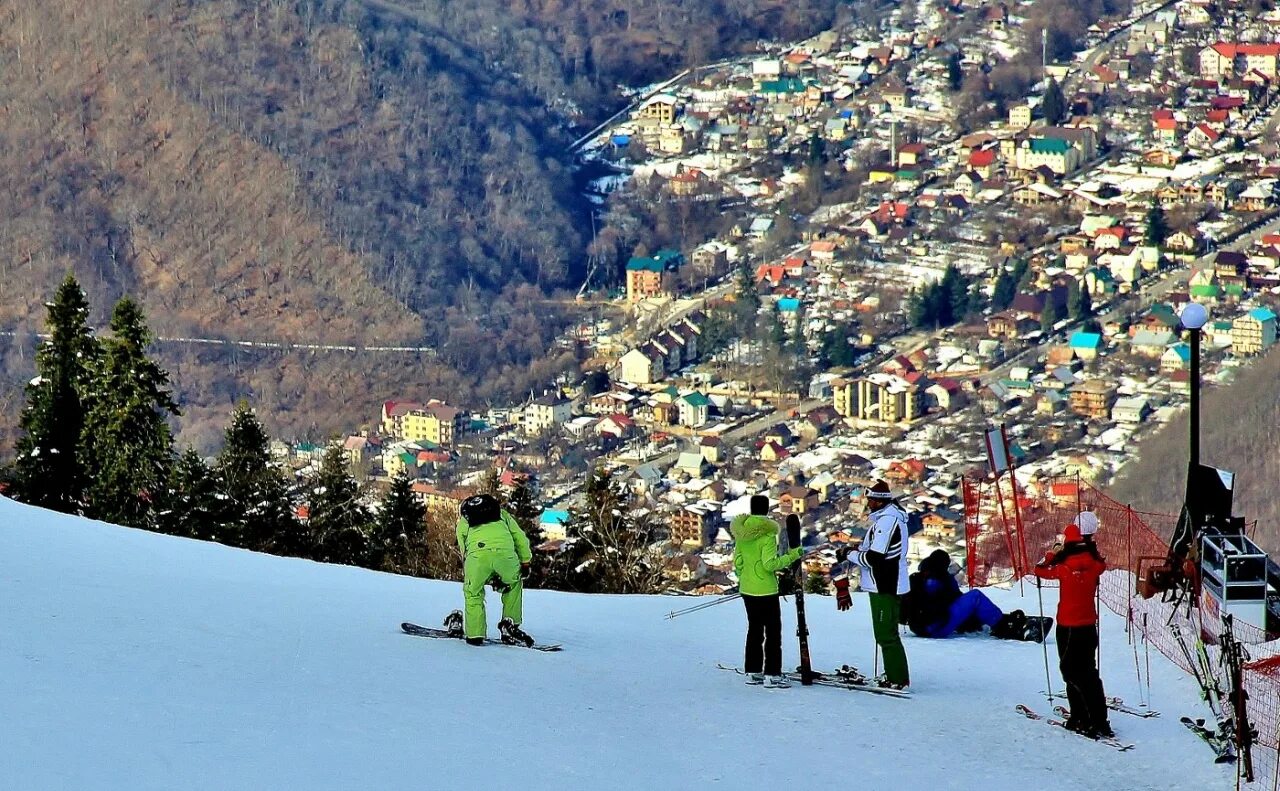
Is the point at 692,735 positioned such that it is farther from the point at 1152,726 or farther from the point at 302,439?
the point at 302,439

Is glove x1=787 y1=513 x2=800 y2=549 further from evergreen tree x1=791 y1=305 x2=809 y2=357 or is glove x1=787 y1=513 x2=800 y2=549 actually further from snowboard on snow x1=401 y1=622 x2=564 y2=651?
evergreen tree x1=791 y1=305 x2=809 y2=357

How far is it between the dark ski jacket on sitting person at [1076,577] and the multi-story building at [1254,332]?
160ft

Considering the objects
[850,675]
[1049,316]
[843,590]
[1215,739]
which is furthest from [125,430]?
[1049,316]

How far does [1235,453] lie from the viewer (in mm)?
40562

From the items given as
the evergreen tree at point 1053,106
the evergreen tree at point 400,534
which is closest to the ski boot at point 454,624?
the evergreen tree at point 400,534

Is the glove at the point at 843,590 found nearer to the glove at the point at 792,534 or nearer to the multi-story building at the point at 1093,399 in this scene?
the glove at the point at 792,534

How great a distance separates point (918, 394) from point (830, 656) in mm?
44535

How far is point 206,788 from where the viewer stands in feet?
18.7

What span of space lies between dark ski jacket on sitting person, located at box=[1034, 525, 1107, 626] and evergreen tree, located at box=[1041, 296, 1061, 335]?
52465 millimetres

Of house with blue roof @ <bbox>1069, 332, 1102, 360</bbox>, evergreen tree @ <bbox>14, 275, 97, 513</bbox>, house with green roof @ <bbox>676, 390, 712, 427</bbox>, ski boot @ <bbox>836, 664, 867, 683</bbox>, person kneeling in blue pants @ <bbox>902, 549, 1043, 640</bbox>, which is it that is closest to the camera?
ski boot @ <bbox>836, 664, 867, 683</bbox>

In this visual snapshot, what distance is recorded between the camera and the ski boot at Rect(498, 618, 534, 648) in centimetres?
810

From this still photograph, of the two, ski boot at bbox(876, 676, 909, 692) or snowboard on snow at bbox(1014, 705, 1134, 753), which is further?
ski boot at bbox(876, 676, 909, 692)

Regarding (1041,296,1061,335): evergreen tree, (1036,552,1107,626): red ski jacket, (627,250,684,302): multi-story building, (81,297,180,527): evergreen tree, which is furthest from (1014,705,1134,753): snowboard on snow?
(627,250,684,302): multi-story building

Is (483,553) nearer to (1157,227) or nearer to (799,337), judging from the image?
(799,337)
